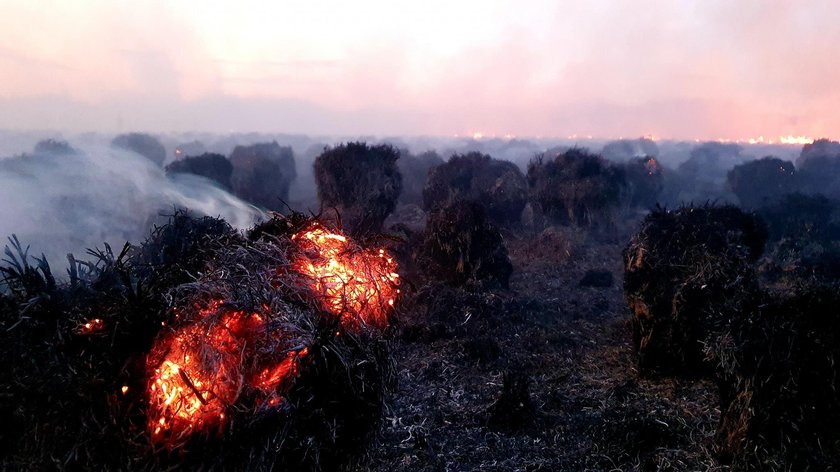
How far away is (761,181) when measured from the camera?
41.4m

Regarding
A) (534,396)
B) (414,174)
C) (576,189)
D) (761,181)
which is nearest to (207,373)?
(534,396)

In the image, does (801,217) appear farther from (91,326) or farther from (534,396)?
(91,326)

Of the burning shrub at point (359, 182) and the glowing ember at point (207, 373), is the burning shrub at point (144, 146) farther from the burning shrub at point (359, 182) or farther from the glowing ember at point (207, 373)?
the glowing ember at point (207, 373)

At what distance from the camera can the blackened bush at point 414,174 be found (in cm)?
4253

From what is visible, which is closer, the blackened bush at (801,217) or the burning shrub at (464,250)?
the burning shrub at (464,250)

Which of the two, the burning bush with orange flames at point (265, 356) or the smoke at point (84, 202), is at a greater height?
the burning bush with orange flames at point (265, 356)

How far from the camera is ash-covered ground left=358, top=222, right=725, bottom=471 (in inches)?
310

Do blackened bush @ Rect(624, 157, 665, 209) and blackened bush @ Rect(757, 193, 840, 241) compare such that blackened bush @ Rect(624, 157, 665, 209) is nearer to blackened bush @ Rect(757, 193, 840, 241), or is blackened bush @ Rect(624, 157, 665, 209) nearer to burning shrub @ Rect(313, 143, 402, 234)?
blackened bush @ Rect(757, 193, 840, 241)

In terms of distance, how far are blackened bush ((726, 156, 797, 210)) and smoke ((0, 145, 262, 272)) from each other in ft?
128

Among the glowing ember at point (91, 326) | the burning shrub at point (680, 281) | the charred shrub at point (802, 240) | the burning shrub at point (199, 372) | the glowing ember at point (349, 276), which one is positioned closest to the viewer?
the burning shrub at point (199, 372)

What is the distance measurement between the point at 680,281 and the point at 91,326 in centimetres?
1009

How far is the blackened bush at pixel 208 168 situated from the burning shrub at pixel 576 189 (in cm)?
2163

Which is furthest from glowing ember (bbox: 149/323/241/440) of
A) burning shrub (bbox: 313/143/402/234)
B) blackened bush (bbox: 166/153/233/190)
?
blackened bush (bbox: 166/153/233/190)

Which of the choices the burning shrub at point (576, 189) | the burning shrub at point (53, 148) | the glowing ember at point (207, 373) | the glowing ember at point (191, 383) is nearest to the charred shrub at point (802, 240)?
the burning shrub at point (576, 189)
